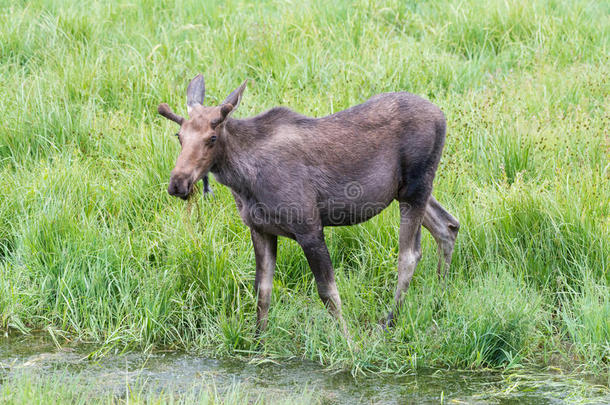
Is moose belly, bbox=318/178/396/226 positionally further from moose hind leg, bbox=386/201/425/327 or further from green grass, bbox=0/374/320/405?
green grass, bbox=0/374/320/405

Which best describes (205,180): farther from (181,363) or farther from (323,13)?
(323,13)

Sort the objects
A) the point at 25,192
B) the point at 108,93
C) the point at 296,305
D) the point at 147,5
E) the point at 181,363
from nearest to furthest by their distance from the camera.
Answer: the point at 181,363, the point at 296,305, the point at 25,192, the point at 108,93, the point at 147,5

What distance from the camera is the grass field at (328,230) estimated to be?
19.9 feet

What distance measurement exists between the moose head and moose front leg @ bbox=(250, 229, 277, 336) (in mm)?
815

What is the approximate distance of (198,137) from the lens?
17.9 ft

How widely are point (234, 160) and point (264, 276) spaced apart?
95 cm

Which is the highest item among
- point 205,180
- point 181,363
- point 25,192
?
point 205,180

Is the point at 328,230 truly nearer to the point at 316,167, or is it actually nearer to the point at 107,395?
the point at 316,167

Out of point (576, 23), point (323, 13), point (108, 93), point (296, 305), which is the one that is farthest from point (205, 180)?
point (576, 23)

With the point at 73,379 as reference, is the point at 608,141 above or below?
above

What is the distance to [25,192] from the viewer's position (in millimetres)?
7219

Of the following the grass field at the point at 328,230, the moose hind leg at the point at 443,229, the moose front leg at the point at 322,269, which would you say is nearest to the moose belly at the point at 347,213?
the moose front leg at the point at 322,269

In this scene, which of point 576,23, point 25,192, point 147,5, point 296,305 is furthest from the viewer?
point 147,5

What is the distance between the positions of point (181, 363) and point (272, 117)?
1.83 m
